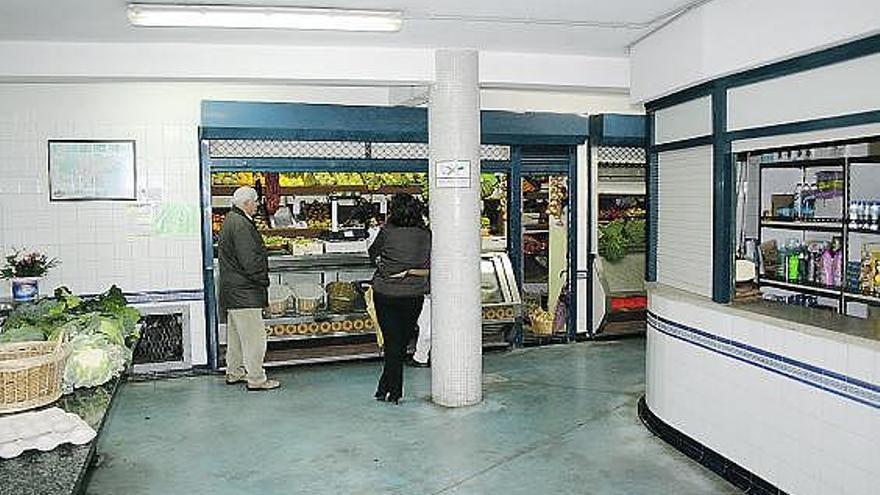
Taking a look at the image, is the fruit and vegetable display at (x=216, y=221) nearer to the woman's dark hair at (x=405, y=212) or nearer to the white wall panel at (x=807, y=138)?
the woman's dark hair at (x=405, y=212)

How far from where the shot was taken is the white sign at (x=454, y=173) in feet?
21.2

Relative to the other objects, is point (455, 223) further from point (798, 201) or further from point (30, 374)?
point (30, 374)

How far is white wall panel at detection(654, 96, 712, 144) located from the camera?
545cm

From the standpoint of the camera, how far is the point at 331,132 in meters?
7.93

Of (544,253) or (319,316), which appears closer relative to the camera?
(319,316)

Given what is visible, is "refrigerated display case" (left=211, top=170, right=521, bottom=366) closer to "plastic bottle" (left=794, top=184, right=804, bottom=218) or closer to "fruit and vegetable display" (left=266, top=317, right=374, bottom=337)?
"fruit and vegetable display" (left=266, top=317, right=374, bottom=337)

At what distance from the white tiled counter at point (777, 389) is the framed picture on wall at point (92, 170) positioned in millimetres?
4987

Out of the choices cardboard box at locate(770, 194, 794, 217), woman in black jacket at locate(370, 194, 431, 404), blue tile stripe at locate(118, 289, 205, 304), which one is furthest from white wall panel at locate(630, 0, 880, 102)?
blue tile stripe at locate(118, 289, 205, 304)

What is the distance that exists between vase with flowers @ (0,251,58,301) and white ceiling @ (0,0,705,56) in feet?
6.38

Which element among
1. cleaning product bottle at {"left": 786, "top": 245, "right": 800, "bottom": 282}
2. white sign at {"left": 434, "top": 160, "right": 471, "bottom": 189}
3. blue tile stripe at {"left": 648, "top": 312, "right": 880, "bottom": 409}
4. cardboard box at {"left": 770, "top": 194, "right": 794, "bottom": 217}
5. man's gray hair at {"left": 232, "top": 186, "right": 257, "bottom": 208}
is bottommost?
blue tile stripe at {"left": 648, "top": 312, "right": 880, "bottom": 409}

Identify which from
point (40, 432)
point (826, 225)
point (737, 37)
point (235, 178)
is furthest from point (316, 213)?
point (40, 432)

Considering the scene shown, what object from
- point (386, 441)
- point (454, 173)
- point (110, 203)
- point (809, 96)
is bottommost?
point (386, 441)

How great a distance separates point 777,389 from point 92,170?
20.1 ft

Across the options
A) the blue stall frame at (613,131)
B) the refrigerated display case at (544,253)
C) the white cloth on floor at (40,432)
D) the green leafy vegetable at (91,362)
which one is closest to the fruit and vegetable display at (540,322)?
the refrigerated display case at (544,253)
